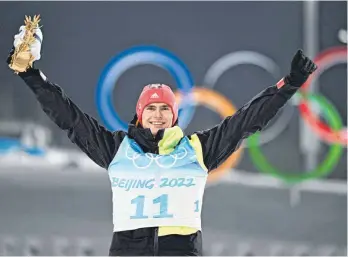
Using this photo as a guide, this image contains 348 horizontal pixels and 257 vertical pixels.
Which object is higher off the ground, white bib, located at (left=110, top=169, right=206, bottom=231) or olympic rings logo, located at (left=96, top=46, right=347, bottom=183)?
olympic rings logo, located at (left=96, top=46, right=347, bottom=183)

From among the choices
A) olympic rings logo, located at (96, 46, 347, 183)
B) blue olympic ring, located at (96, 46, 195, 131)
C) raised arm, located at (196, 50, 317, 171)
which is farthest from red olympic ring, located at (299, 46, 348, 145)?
raised arm, located at (196, 50, 317, 171)

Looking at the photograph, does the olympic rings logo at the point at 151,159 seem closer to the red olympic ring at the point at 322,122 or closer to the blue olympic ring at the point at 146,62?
the blue olympic ring at the point at 146,62

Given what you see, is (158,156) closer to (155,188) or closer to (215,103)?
(155,188)

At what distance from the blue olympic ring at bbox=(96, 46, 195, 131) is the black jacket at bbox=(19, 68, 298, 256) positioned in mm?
1821

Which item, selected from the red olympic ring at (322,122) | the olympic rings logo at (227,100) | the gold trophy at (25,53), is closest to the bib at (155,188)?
the gold trophy at (25,53)

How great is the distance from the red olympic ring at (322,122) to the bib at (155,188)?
2.09 metres

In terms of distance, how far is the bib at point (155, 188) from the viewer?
1.97 meters

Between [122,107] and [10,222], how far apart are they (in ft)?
2.59

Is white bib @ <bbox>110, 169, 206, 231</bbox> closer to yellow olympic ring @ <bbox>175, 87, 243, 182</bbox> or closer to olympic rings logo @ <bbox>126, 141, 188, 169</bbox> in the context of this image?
olympic rings logo @ <bbox>126, 141, 188, 169</bbox>

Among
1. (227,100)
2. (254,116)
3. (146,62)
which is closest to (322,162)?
(227,100)

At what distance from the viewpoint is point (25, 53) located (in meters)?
1.96

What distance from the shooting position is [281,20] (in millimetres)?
3965

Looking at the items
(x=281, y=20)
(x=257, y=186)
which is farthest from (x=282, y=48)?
(x=257, y=186)

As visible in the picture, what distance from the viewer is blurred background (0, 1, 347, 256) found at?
3891 mm
